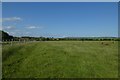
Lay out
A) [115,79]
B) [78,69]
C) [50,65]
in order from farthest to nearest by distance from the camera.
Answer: [50,65] → [78,69] → [115,79]

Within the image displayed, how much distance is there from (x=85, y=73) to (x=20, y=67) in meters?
6.01

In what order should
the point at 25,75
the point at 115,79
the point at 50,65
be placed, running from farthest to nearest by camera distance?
the point at 50,65 → the point at 25,75 → the point at 115,79

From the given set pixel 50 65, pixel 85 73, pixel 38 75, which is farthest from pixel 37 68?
pixel 85 73

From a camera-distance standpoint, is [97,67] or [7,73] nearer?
[7,73]

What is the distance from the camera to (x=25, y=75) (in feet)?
64.7

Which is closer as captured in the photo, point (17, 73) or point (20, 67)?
point (17, 73)

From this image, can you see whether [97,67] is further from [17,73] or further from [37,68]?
[17,73]

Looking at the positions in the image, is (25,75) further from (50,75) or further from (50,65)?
(50,65)

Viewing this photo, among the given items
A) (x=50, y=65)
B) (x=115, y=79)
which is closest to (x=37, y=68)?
(x=50, y=65)

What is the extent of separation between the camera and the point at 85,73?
784 inches

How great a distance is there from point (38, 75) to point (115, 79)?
17.3 ft

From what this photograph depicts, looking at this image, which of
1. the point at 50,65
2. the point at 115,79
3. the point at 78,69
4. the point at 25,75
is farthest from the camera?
the point at 50,65

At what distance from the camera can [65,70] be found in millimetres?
20844

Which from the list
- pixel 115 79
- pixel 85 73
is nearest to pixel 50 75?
pixel 85 73
